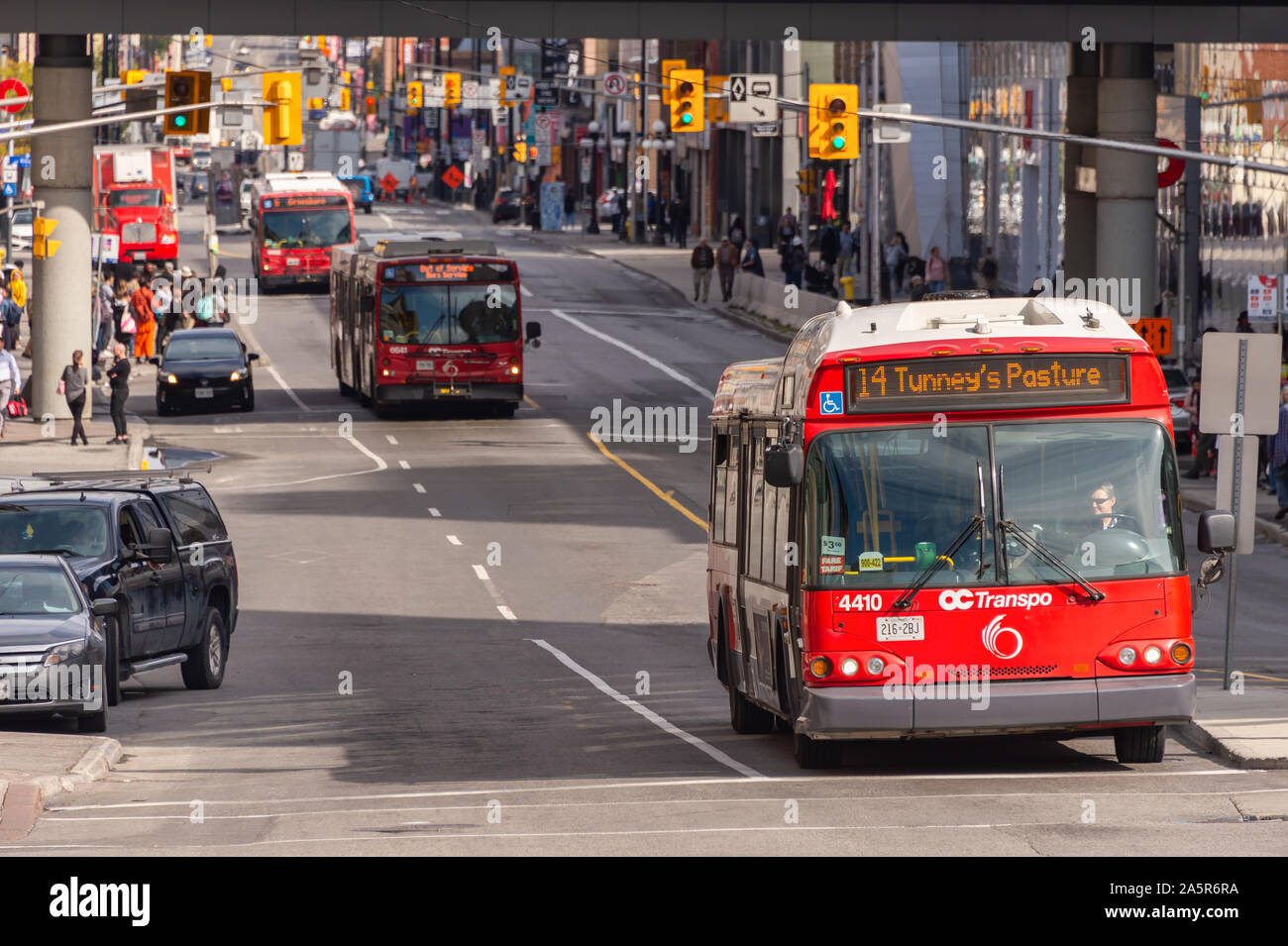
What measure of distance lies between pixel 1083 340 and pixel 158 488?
10.1 meters

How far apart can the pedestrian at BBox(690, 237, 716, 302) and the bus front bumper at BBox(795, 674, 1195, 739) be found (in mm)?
52974

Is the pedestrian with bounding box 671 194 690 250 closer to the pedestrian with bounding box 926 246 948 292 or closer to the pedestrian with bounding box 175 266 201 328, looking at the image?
the pedestrian with bounding box 926 246 948 292

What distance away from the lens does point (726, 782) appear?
14.5 metres

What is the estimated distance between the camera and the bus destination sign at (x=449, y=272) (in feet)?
145

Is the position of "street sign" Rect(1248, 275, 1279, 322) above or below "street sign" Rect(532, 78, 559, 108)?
below

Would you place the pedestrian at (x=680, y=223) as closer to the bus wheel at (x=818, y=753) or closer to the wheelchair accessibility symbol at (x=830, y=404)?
the bus wheel at (x=818, y=753)

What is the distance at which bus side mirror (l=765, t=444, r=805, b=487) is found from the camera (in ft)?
45.8

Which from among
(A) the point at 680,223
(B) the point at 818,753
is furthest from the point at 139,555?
(A) the point at 680,223

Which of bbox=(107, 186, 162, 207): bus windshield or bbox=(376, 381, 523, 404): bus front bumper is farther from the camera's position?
bbox=(107, 186, 162, 207): bus windshield

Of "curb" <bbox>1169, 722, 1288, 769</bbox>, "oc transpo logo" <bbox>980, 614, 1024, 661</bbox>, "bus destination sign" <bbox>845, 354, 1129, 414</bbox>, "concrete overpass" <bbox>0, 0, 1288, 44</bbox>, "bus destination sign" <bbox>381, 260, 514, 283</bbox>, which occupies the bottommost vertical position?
"curb" <bbox>1169, 722, 1288, 769</bbox>

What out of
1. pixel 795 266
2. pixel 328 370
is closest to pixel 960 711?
pixel 328 370

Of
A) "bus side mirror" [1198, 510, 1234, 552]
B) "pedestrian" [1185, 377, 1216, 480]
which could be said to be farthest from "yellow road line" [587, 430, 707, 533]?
"bus side mirror" [1198, 510, 1234, 552]

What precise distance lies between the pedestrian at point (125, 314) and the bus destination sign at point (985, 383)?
127ft

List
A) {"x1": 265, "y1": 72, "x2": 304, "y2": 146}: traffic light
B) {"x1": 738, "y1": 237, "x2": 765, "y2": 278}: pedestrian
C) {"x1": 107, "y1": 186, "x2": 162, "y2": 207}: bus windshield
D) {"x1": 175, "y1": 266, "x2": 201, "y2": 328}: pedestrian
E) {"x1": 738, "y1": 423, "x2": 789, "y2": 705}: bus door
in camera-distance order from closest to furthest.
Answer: {"x1": 738, "y1": 423, "x2": 789, "y2": 705}: bus door
{"x1": 265, "y1": 72, "x2": 304, "y2": 146}: traffic light
{"x1": 175, "y1": 266, "x2": 201, "y2": 328}: pedestrian
{"x1": 738, "y1": 237, "x2": 765, "y2": 278}: pedestrian
{"x1": 107, "y1": 186, "x2": 162, "y2": 207}: bus windshield
